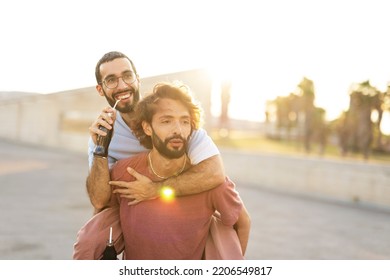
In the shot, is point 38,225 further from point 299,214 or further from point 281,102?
point 281,102

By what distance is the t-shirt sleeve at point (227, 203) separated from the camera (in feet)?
7.97

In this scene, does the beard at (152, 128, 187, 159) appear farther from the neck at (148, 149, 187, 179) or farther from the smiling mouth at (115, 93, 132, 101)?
the smiling mouth at (115, 93, 132, 101)

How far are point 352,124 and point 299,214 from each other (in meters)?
38.2

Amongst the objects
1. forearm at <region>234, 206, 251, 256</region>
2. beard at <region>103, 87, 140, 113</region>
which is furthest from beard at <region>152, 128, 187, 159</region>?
forearm at <region>234, 206, 251, 256</region>

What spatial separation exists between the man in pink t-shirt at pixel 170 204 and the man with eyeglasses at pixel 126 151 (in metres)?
0.05

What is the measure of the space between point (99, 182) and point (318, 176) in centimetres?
869

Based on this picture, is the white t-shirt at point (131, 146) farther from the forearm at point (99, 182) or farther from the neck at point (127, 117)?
the forearm at point (99, 182)

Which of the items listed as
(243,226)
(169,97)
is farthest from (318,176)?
(169,97)

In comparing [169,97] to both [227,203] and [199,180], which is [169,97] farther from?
[227,203]

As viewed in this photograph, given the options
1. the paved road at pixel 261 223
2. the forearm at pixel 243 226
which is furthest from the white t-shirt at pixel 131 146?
the paved road at pixel 261 223

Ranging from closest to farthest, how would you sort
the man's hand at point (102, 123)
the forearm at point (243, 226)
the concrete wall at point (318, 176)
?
the man's hand at point (102, 123), the forearm at point (243, 226), the concrete wall at point (318, 176)

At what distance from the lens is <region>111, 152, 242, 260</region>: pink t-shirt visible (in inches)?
97.1

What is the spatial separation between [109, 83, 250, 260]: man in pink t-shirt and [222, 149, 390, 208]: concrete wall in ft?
25.4
